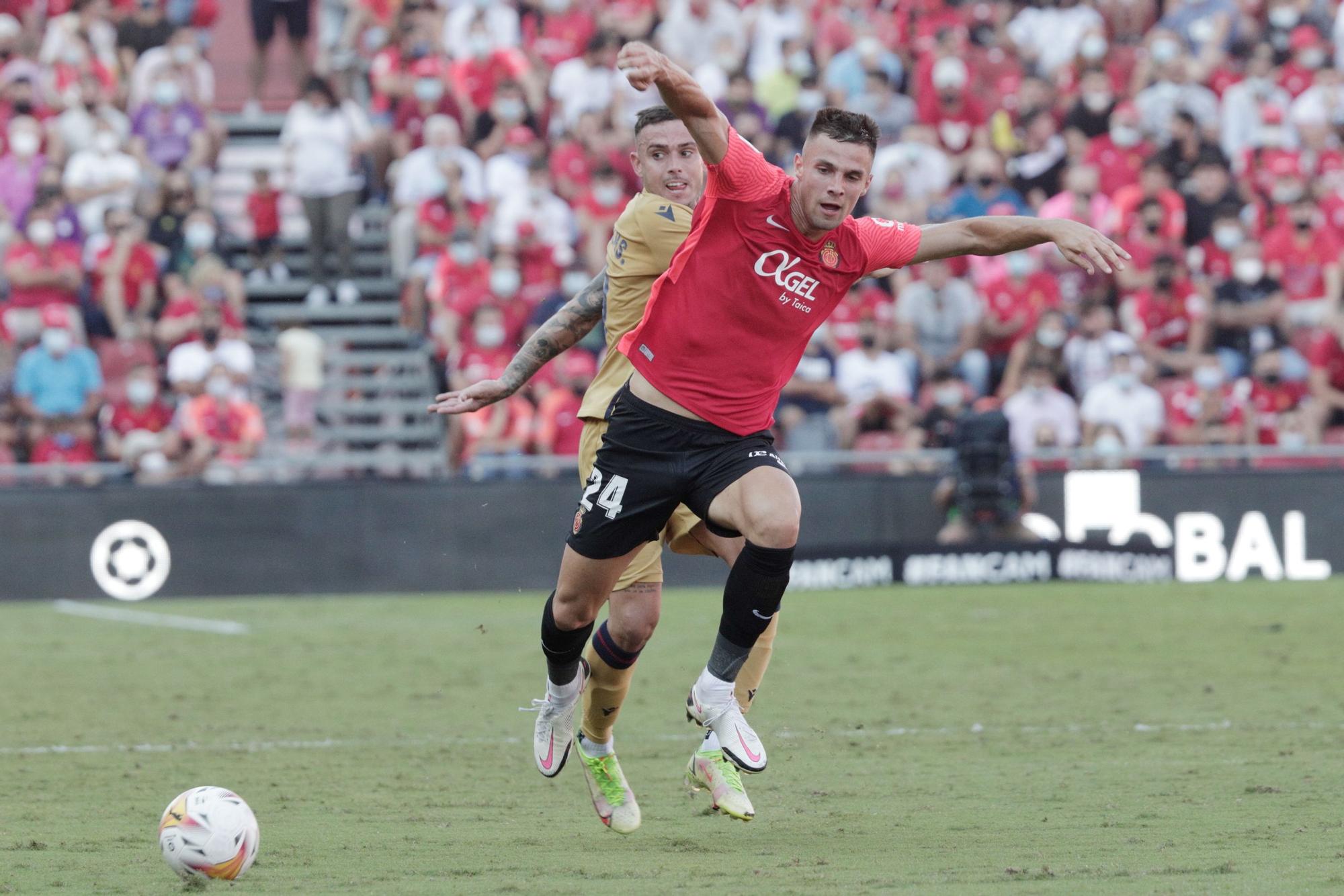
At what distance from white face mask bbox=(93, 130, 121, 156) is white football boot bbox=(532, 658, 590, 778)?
1316 cm

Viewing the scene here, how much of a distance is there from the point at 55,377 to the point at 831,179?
12335 millimetres

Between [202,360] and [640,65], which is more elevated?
[640,65]

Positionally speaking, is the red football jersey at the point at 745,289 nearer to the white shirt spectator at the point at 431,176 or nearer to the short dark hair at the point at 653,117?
the short dark hair at the point at 653,117

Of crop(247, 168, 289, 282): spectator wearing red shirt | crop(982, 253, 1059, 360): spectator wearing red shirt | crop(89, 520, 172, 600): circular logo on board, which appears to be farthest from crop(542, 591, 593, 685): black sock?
crop(247, 168, 289, 282): spectator wearing red shirt

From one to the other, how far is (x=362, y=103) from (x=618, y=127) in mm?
3365

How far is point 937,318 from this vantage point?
18.5 m

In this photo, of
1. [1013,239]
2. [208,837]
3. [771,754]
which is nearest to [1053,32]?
[771,754]

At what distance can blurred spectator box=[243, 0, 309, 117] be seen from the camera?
2131 cm

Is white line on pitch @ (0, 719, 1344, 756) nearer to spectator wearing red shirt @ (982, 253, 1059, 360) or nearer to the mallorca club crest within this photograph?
the mallorca club crest

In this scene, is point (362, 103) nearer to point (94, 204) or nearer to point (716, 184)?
point (94, 204)

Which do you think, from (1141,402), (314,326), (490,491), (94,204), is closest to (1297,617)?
(1141,402)

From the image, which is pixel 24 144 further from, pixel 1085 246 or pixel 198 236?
pixel 1085 246

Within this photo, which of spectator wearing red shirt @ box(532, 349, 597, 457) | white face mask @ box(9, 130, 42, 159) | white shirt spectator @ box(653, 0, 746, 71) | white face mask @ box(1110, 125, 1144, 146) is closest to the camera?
spectator wearing red shirt @ box(532, 349, 597, 457)

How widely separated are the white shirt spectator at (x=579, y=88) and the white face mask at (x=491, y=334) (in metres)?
3.64
